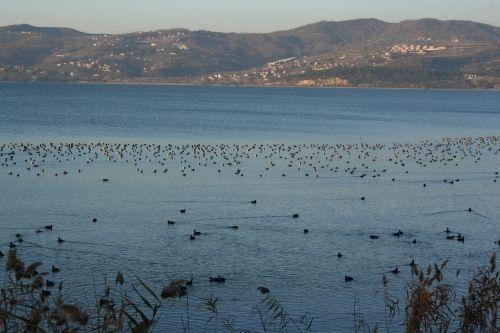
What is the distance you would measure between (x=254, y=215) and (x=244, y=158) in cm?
2280

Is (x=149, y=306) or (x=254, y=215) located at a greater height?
(x=149, y=306)

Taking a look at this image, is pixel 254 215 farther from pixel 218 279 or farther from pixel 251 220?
pixel 218 279

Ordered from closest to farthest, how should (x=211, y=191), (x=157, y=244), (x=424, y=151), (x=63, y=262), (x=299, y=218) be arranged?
(x=63, y=262), (x=157, y=244), (x=299, y=218), (x=211, y=191), (x=424, y=151)

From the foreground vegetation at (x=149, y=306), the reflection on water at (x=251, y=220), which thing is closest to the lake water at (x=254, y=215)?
the reflection on water at (x=251, y=220)

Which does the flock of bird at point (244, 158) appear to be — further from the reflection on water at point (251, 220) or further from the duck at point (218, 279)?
the duck at point (218, 279)

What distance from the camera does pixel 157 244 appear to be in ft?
→ 89.2

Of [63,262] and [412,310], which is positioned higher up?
[412,310]

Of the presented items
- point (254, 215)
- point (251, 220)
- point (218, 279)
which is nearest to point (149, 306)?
point (218, 279)

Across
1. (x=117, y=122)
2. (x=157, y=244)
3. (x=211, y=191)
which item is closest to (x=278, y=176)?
(x=211, y=191)

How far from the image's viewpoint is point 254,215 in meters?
33.0

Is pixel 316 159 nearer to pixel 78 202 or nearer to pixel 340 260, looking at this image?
pixel 78 202

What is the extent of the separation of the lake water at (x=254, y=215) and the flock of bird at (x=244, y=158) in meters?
0.16

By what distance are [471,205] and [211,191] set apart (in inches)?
481

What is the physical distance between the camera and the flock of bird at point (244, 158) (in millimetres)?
47969
